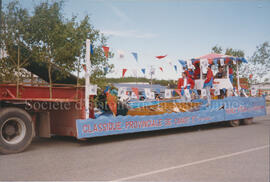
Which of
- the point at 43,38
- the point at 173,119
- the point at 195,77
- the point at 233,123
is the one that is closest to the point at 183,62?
the point at 195,77

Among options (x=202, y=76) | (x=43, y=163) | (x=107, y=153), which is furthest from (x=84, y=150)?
(x=202, y=76)

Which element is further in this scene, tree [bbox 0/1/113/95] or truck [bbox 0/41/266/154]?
tree [bbox 0/1/113/95]

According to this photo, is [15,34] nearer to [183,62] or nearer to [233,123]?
[183,62]

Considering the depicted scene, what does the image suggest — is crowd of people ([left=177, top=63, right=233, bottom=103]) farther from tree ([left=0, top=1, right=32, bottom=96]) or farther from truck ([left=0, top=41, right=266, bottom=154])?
tree ([left=0, top=1, right=32, bottom=96])

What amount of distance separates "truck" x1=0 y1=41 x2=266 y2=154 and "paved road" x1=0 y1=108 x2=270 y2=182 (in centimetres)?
39

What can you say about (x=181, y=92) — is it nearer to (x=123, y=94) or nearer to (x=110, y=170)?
(x=123, y=94)

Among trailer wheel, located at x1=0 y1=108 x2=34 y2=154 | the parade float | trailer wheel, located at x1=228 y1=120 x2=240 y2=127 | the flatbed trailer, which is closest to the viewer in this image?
trailer wheel, located at x1=0 y1=108 x2=34 y2=154

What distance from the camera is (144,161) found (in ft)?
19.1

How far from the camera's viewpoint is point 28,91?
6871 millimetres

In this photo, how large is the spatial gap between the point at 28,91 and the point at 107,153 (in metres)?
2.47

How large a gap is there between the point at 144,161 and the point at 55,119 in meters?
3.76

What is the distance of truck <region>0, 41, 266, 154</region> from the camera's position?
6602mm

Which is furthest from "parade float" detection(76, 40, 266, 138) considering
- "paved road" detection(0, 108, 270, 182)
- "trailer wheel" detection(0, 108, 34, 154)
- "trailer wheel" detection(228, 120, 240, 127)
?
"trailer wheel" detection(0, 108, 34, 154)

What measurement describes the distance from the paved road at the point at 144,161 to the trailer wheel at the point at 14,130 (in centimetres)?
20
